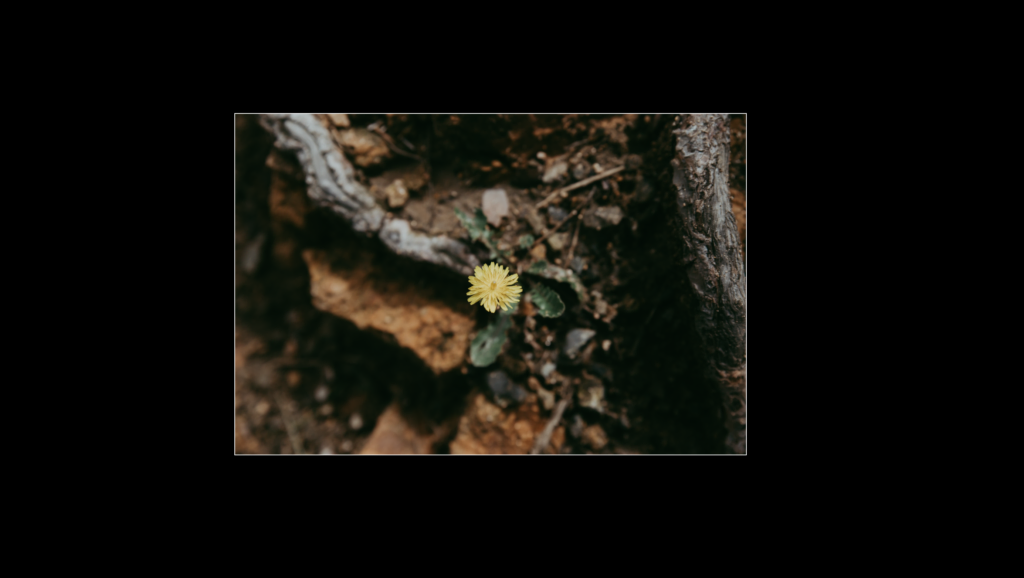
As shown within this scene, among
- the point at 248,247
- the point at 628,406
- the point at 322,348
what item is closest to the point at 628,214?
the point at 628,406

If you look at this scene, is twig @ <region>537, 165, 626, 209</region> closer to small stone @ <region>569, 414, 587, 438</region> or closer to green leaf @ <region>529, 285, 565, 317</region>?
green leaf @ <region>529, 285, 565, 317</region>

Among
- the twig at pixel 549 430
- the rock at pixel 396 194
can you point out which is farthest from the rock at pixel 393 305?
the twig at pixel 549 430

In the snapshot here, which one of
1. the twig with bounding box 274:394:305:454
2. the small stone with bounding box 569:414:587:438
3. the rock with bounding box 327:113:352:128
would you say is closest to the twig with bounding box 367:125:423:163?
the rock with bounding box 327:113:352:128

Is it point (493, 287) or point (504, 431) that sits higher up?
point (493, 287)

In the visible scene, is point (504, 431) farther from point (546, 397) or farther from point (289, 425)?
point (289, 425)

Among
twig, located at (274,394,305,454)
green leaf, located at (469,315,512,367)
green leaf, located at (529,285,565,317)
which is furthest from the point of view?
twig, located at (274,394,305,454)

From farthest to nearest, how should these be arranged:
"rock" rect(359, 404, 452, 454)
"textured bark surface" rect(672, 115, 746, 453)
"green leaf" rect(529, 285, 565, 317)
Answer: "rock" rect(359, 404, 452, 454) < "green leaf" rect(529, 285, 565, 317) < "textured bark surface" rect(672, 115, 746, 453)

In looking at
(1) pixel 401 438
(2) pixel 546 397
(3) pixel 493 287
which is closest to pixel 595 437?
(2) pixel 546 397

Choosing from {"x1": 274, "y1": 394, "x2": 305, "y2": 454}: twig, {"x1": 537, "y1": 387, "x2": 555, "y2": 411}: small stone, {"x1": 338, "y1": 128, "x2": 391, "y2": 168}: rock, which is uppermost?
{"x1": 338, "y1": 128, "x2": 391, "y2": 168}: rock

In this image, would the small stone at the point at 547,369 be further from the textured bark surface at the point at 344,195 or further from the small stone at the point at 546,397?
the textured bark surface at the point at 344,195
